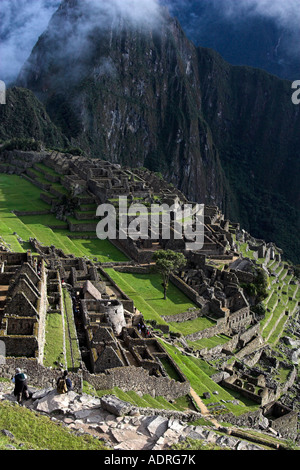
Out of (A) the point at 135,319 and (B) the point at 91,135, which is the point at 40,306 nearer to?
(A) the point at 135,319

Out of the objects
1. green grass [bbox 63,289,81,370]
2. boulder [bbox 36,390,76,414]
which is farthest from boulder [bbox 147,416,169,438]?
green grass [bbox 63,289,81,370]

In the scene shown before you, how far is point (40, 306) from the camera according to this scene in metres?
23.0

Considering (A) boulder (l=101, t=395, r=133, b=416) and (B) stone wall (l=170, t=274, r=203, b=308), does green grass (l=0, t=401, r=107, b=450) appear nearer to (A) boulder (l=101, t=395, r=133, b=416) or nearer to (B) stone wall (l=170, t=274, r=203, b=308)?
(A) boulder (l=101, t=395, r=133, b=416)

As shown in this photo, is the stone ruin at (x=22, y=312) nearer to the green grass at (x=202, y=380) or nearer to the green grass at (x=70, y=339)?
the green grass at (x=70, y=339)

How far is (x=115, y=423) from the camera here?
15.7m

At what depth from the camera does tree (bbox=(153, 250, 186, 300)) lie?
41.9m

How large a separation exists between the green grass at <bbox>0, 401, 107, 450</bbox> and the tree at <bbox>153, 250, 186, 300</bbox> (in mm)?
26670

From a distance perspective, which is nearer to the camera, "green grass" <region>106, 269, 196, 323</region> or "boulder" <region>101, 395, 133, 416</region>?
"boulder" <region>101, 395, 133, 416</region>

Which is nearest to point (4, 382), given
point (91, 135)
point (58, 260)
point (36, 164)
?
point (58, 260)

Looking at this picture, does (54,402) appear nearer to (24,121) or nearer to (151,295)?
(151,295)

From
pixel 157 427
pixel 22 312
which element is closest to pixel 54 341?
pixel 22 312

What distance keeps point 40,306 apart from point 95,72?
615 feet

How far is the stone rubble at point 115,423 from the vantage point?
1484cm

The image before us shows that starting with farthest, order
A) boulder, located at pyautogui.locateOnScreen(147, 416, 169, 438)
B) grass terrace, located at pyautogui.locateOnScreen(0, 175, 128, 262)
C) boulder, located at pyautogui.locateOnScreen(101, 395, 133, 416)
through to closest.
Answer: grass terrace, located at pyautogui.locateOnScreen(0, 175, 128, 262), boulder, located at pyautogui.locateOnScreen(101, 395, 133, 416), boulder, located at pyautogui.locateOnScreen(147, 416, 169, 438)
